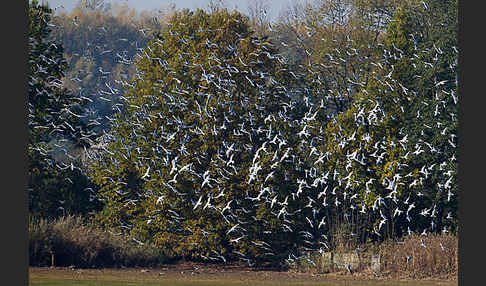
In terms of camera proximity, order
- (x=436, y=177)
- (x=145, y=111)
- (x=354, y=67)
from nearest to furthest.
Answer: (x=436, y=177) → (x=145, y=111) → (x=354, y=67)

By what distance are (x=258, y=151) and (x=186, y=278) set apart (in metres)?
8.66

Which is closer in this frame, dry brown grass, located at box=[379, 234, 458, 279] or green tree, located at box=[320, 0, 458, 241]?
dry brown grass, located at box=[379, 234, 458, 279]

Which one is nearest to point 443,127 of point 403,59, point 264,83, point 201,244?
point 403,59

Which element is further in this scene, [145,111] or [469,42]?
[145,111]

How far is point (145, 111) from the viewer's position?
144 ft

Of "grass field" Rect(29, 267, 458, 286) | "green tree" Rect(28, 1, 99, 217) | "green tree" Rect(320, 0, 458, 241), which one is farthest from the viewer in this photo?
"green tree" Rect(320, 0, 458, 241)

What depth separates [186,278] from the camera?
33875mm

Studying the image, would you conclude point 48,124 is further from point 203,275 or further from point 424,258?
point 424,258

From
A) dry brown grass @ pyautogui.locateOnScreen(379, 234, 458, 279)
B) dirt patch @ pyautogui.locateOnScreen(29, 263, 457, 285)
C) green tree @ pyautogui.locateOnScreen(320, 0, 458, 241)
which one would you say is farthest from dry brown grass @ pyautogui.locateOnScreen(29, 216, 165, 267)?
green tree @ pyautogui.locateOnScreen(320, 0, 458, 241)

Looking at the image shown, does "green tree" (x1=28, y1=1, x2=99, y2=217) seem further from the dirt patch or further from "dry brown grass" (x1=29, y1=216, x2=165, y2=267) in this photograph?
the dirt patch

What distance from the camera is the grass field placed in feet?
97.4

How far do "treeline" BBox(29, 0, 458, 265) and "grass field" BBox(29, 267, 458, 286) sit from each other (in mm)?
→ 2665

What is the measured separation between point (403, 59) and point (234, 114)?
28.8 feet

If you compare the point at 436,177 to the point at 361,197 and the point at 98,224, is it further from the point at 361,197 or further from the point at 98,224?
the point at 98,224
